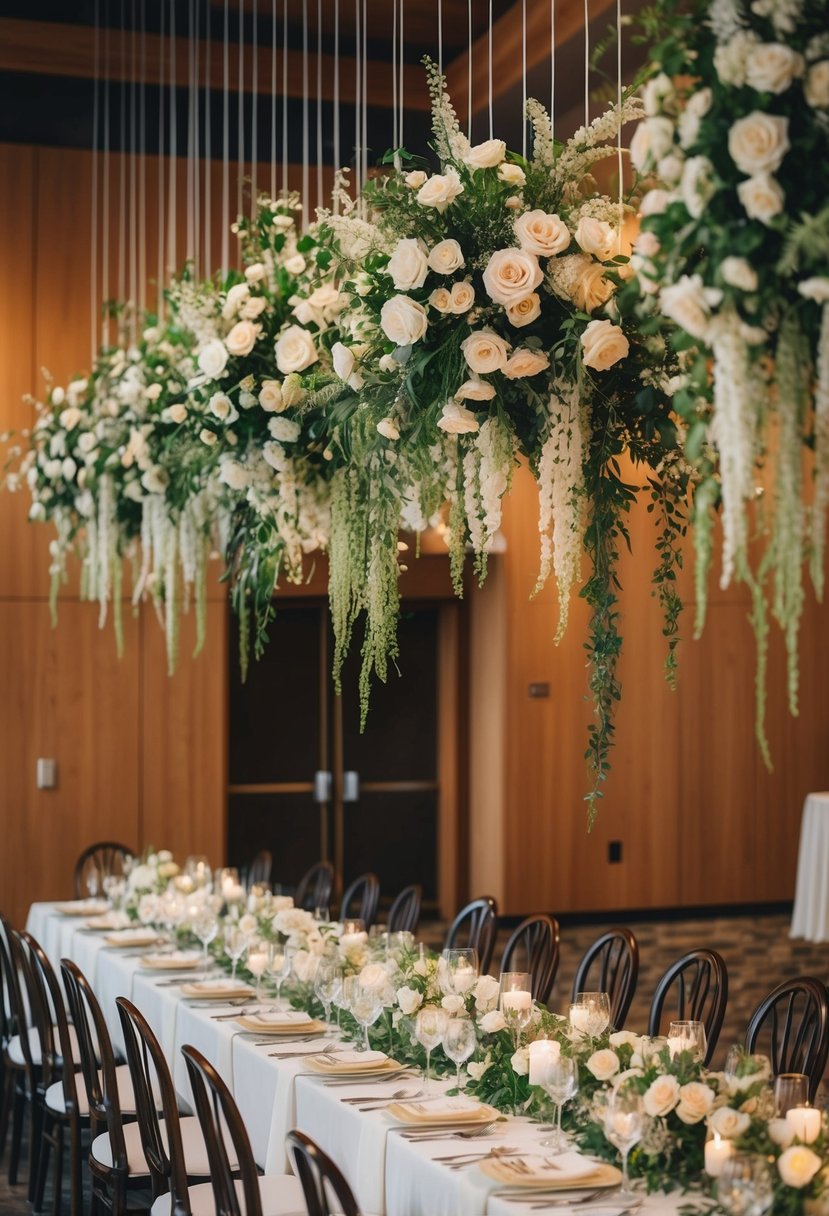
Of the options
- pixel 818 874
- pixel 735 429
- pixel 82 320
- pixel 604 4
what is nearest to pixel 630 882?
pixel 818 874

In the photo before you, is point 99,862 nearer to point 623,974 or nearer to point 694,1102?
point 623,974

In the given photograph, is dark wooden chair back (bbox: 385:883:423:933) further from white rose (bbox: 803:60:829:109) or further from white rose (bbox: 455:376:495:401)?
white rose (bbox: 803:60:829:109)

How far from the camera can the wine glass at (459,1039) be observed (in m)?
3.90

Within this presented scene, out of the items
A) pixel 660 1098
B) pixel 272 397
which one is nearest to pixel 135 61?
pixel 272 397

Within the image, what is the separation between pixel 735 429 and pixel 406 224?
4.89 ft

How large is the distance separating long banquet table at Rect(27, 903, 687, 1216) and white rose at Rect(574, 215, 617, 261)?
2093mm

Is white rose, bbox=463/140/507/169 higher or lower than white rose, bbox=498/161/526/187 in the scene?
higher

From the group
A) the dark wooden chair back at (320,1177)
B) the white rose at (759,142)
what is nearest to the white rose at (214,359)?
the dark wooden chair back at (320,1177)

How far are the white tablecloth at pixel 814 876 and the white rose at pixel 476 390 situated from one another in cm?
567

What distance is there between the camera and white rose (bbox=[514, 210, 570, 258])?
364 cm

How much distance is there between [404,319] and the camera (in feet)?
12.0

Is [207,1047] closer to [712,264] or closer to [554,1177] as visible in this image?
[554,1177]

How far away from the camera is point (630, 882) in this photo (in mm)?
9727

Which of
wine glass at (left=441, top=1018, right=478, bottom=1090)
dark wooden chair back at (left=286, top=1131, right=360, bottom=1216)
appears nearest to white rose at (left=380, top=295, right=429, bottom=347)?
wine glass at (left=441, top=1018, right=478, bottom=1090)
